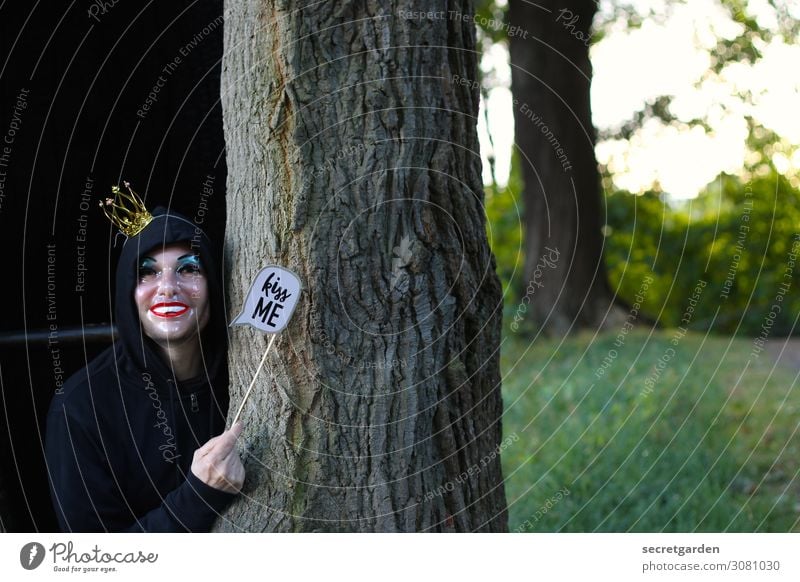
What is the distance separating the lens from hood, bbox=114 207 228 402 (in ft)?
7.36

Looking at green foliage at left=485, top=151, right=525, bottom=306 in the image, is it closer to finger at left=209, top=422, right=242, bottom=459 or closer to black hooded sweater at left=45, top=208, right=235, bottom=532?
black hooded sweater at left=45, top=208, right=235, bottom=532

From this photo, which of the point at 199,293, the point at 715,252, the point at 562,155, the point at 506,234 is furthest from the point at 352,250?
the point at 715,252

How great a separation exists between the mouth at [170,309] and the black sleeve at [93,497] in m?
0.40

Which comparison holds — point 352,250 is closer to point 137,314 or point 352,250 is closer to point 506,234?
point 137,314

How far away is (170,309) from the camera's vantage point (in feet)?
7.38

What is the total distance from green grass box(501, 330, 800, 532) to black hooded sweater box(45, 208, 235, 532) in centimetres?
202

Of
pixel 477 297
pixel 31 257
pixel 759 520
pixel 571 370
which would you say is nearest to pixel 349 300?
pixel 477 297

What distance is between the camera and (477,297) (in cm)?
233

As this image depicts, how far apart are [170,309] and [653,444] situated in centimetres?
317

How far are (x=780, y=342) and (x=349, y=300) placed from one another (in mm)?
7329

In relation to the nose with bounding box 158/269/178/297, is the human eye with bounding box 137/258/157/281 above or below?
above

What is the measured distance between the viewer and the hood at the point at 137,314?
7.36 feet

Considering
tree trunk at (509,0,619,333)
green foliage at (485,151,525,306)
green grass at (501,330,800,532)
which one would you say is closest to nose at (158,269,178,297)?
green grass at (501,330,800,532)

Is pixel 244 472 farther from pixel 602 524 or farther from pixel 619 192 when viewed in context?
pixel 619 192
